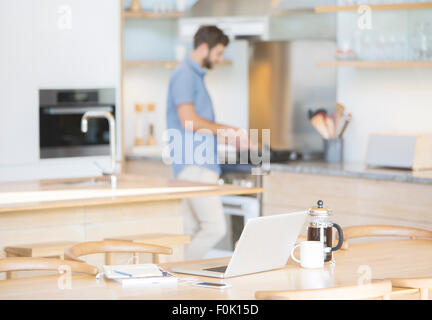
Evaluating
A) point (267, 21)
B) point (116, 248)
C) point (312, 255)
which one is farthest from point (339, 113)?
point (312, 255)

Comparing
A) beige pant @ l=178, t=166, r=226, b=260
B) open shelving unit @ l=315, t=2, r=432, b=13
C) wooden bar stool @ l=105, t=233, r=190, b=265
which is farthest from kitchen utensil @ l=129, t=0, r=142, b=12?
wooden bar stool @ l=105, t=233, r=190, b=265

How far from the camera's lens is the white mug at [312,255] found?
2.47 metres

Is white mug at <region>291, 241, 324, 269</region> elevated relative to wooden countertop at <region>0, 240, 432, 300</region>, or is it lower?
elevated

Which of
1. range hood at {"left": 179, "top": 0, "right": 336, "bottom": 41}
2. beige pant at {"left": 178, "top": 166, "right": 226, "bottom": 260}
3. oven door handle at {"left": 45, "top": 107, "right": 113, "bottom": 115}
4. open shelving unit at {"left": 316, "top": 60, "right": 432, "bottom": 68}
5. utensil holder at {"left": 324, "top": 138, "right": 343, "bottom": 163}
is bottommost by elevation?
beige pant at {"left": 178, "top": 166, "right": 226, "bottom": 260}

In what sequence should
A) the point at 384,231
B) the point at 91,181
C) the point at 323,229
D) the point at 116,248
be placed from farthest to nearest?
the point at 91,181 → the point at 384,231 → the point at 116,248 → the point at 323,229

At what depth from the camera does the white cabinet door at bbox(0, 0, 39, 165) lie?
5.18 metres

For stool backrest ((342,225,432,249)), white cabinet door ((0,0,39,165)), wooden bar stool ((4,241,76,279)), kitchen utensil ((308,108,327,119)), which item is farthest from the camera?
kitchen utensil ((308,108,327,119))

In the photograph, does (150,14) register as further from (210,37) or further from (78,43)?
(210,37)

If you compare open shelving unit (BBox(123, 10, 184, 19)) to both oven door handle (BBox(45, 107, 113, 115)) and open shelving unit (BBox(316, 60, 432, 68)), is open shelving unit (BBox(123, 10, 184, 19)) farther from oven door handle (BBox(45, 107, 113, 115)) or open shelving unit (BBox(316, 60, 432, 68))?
open shelving unit (BBox(316, 60, 432, 68))

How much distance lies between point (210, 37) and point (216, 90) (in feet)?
4.59

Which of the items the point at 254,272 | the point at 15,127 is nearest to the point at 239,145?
the point at 15,127

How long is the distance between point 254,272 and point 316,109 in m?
3.27

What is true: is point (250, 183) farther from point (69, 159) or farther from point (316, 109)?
point (69, 159)

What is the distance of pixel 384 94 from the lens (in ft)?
17.3
